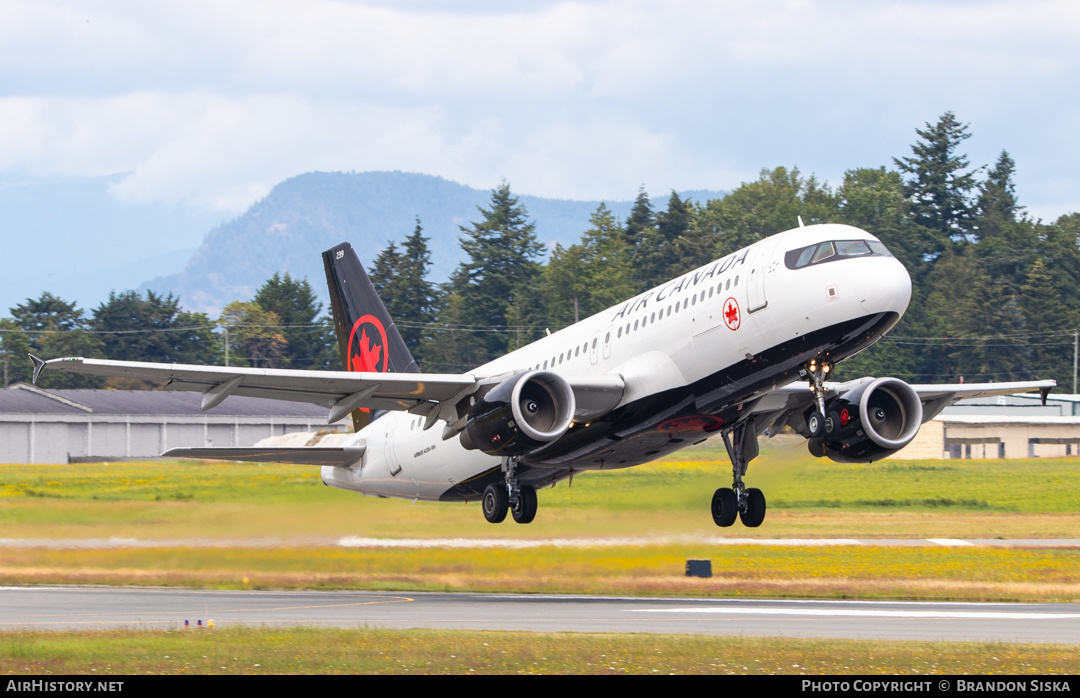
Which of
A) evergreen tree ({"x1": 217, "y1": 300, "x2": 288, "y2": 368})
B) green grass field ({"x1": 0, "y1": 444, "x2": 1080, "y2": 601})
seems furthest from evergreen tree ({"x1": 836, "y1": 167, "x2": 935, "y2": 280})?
green grass field ({"x1": 0, "y1": 444, "x2": 1080, "y2": 601})

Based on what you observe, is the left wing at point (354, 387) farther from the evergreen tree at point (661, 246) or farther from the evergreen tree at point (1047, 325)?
the evergreen tree at point (661, 246)

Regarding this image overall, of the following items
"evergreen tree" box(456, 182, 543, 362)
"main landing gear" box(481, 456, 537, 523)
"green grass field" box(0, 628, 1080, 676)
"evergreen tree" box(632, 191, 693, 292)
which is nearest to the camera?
"green grass field" box(0, 628, 1080, 676)

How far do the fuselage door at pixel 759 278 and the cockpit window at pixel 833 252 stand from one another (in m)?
0.54

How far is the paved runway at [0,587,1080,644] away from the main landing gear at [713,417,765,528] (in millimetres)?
2488

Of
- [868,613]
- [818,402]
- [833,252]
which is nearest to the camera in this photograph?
[833,252]

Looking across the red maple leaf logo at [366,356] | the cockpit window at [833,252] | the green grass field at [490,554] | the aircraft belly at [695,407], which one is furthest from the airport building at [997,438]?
the cockpit window at [833,252]

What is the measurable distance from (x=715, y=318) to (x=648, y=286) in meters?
98.5

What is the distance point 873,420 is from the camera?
30.9 meters

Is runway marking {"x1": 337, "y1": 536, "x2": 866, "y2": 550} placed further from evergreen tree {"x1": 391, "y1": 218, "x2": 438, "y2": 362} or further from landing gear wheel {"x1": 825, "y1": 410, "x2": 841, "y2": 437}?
evergreen tree {"x1": 391, "y1": 218, "x2": 438, "y2": 362}

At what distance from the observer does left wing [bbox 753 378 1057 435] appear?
1287 inches

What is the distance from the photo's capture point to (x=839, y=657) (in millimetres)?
23266

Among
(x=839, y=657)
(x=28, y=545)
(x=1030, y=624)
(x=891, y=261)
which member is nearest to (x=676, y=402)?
(x=891, y=261)

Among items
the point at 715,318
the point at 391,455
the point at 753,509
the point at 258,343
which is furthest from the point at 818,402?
the point at 258,343

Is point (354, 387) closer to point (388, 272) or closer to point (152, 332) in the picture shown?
point (152, 332)
